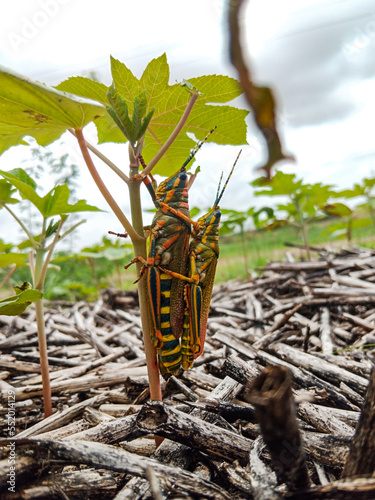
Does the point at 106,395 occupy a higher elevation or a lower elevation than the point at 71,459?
lower

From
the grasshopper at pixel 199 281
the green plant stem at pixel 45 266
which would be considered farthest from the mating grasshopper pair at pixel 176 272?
the green plant stem at pixel 45 266

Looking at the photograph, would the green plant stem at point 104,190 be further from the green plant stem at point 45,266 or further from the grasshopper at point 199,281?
the green plant stem at point 45,266

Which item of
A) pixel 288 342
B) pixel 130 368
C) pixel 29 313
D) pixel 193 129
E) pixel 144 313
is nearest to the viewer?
pixel 144 313

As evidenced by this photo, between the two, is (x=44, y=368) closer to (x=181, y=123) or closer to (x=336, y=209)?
(x=181, y=123)

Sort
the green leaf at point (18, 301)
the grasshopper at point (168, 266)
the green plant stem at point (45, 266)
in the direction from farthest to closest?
the green plant stem at point (45, 266), the grasshopper at point (168, 266), the green leaf at point (18, 301)

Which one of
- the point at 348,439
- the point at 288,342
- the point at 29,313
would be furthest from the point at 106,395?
the point at 29,313

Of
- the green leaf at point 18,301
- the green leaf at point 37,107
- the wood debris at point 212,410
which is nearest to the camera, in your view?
the wood debris at point 212,410

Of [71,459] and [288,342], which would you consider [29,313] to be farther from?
[71,459]

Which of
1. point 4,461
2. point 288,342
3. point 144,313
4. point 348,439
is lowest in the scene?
point 288,342
